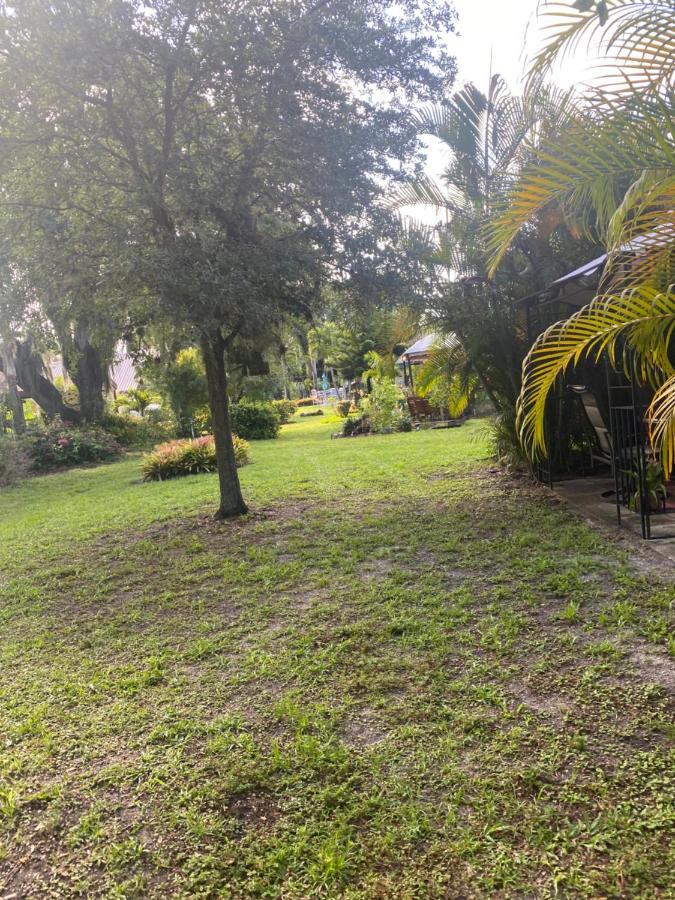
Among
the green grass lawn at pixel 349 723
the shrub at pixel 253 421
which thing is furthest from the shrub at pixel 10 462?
the green grass lawn at pixel 349 723

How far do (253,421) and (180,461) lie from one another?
7.32 m

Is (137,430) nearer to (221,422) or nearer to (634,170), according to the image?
(221,422)

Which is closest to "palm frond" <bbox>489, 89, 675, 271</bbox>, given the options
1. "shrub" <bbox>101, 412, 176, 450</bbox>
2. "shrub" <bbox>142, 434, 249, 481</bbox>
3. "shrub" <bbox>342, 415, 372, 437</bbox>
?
"shrub" <bbox>142, 434, 249, 481</bbox>

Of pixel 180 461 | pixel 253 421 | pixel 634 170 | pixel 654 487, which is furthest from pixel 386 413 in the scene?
pixel 634 170

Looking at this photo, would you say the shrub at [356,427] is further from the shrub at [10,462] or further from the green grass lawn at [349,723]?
the green grass lawn at [349,723]

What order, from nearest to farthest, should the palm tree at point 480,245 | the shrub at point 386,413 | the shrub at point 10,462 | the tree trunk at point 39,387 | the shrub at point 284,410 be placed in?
the palm tree at point 480,245
the shrub at point 10,462
the shrub at point 386,413
the tree trunk at point 39,387
the shrub at point 284,410

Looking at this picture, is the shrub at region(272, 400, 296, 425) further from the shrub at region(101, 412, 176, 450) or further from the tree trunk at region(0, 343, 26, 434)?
the tree trunk at region(0, 343, 26, 434)

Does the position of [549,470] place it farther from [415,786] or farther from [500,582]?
[415,786]

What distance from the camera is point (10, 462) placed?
14008mm

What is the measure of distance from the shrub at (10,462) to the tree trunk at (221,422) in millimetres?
8432

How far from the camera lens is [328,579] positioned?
4.95 m

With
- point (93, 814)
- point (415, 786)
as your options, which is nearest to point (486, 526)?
point (415, 786)

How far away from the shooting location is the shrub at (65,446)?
52.6 feet

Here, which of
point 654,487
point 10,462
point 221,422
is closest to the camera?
point 654,487
